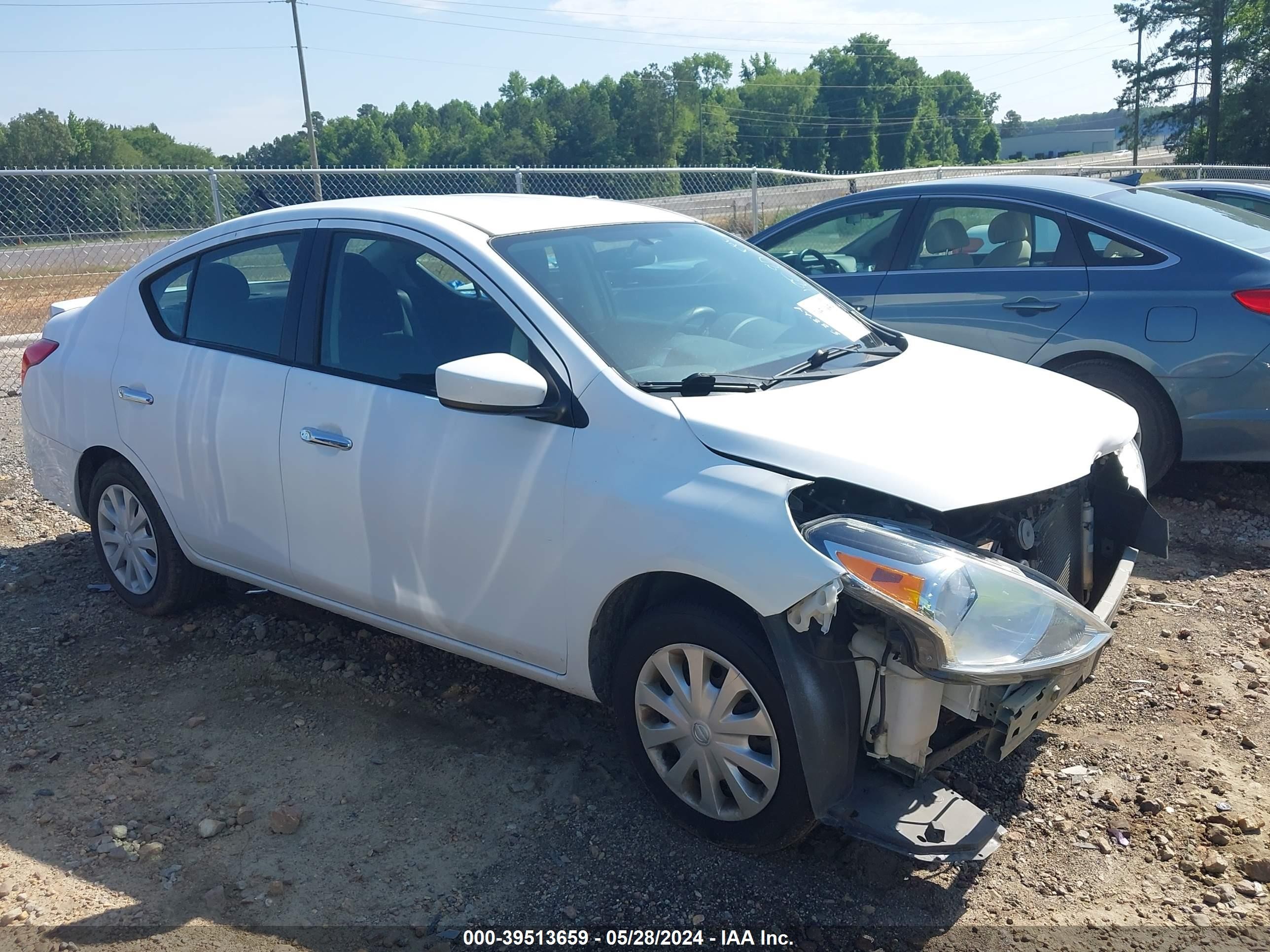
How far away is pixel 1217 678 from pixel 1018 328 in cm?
256

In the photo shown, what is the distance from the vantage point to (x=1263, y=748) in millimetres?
3484

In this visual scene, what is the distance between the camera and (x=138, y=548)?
4.69m

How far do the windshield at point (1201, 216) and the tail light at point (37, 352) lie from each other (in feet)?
18.1

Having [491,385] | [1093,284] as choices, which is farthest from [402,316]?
[1093,284]

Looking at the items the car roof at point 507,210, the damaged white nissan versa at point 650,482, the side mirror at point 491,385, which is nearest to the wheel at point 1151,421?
the damaged white nissan versa at point 650,482

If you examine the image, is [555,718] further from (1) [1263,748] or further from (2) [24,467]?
(2) [24,467]

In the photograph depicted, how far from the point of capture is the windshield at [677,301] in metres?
3.39

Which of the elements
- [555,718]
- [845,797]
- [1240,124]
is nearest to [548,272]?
[555,718]

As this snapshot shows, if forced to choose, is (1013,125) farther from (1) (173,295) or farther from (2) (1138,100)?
(1) (173,295)

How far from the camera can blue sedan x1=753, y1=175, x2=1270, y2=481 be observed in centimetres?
535

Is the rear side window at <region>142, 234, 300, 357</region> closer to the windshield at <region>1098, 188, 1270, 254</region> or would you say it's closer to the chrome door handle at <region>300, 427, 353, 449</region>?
the chrome door handle at <region>300, 427, 353, 449</region>

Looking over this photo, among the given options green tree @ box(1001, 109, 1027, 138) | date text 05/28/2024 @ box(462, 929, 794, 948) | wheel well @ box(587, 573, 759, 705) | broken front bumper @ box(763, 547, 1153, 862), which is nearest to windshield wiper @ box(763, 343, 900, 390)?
wheel well @ box(587, 573, 759, 705)

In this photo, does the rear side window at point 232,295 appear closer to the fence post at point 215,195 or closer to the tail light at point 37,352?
the tail light at point 37,352

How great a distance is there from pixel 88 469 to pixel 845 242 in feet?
15.2
